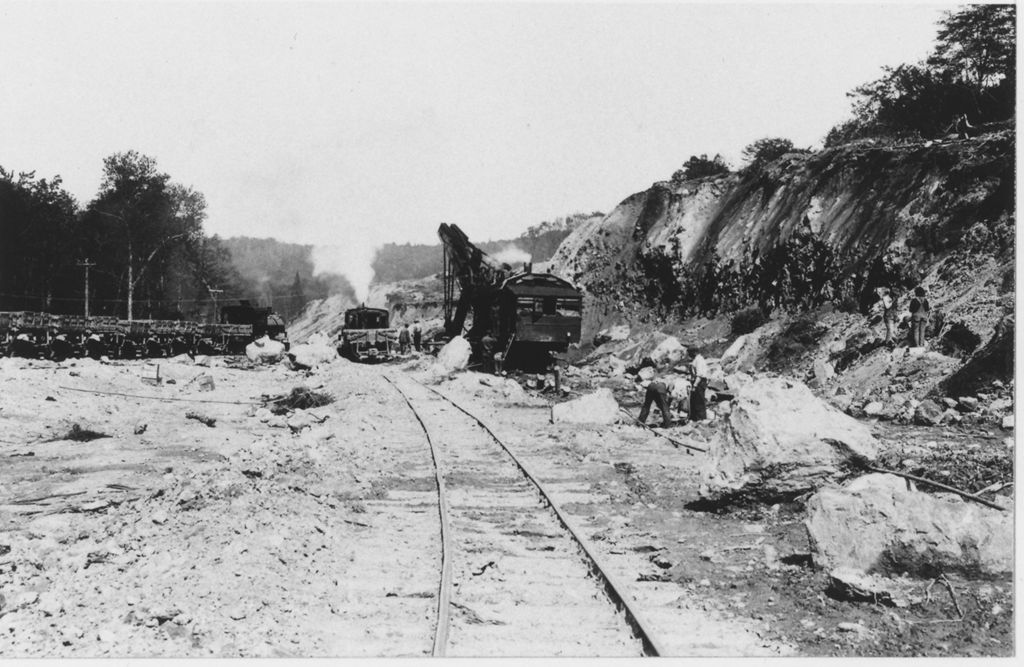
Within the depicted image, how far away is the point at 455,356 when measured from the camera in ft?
81.6

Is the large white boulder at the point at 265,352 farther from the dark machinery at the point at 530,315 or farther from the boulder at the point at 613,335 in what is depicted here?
the boulder at the point at 613,335

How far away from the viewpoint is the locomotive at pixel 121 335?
23906mm

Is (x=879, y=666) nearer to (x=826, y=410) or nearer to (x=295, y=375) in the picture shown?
(x=826, y=410)

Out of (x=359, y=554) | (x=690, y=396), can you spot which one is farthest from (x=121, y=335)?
(x=359, y=554)

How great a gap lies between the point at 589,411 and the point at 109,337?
23923mm

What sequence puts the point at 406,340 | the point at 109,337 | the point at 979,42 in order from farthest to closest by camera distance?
the point at 406,340 < the point at 109,337 < the point at 979,42

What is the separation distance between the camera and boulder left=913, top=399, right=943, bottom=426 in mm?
10375

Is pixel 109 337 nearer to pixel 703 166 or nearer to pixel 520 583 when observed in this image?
pixel 520 583

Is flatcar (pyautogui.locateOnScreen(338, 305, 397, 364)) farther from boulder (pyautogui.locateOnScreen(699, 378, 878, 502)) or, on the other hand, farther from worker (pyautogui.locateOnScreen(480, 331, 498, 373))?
boulder (pyautogui.locateOnScreen(699, 378, 878, 502))

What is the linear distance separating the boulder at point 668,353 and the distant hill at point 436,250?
203ft

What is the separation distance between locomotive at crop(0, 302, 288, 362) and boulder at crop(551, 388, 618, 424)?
68.0ft

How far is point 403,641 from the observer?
4117 mm

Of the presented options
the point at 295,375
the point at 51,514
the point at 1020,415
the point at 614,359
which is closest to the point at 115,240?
the point at 295,375

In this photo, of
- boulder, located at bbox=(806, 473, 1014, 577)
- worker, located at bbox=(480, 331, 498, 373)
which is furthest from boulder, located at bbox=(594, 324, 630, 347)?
boulder, located at bbox=(806, 473, 1014, 577)
